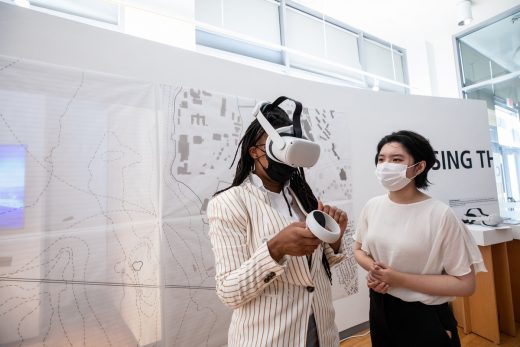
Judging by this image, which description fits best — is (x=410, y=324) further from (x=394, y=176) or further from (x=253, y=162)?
(x=253, y=162)

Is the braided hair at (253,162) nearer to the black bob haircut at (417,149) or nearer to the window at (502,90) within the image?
the black bob haircut at (417,149)

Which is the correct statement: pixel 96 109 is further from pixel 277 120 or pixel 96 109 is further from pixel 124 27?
pixel 277 120

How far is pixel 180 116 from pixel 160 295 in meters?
1.10

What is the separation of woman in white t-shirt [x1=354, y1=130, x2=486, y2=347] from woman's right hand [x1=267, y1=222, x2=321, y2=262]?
0.69 metres

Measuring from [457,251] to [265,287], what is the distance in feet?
2.95

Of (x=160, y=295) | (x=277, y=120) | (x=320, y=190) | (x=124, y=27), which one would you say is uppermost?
(x=124, y=27)

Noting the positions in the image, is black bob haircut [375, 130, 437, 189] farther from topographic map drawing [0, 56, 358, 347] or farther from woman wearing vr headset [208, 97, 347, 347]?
topographic map drawing [0, 56, 358, 347]

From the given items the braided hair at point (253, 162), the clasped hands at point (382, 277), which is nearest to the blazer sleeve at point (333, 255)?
the braided hair at point (253, 162)

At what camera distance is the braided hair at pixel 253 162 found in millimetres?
923

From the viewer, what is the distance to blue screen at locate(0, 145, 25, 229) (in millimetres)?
1260

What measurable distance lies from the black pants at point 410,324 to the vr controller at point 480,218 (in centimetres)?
187

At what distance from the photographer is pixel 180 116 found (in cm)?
173

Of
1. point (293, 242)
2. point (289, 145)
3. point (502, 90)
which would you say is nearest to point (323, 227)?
point (293, 242)

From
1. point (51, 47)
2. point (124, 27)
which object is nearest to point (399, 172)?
point (51, 47)
